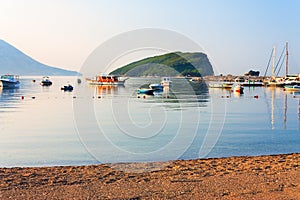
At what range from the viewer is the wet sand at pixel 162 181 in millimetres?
8242

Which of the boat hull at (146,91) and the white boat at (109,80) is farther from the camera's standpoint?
the white boat at (109,80)

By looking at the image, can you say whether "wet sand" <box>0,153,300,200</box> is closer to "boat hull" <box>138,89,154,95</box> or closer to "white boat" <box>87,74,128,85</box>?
"boat hull" <box>138,89,154,95</box>

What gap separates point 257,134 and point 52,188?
596 inches

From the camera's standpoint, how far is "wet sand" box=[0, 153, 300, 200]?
824 cm

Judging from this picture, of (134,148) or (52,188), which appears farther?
(134,148)

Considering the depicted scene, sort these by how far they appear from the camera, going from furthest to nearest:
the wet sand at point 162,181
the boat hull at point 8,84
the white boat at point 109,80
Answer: the white boat at point 109,80 → the boat hull at point 8,84 → the wet sand at point 162,181

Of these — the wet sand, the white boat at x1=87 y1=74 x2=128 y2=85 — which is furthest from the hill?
the white boat at x1=87 y1=74 x2=128 y2=85

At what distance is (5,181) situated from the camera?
9.84 meters

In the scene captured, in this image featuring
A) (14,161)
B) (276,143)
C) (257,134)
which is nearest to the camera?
(14,161)

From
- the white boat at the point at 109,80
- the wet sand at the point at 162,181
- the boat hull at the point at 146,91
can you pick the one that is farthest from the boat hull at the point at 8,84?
the wet sand at the point at 162,181

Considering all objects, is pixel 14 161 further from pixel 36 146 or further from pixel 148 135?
pixel 148 135

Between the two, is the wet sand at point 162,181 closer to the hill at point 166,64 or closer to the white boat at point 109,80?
the hill at point 166,64

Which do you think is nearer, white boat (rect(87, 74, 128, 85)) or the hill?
the hill

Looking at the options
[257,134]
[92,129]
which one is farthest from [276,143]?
[92,129]
